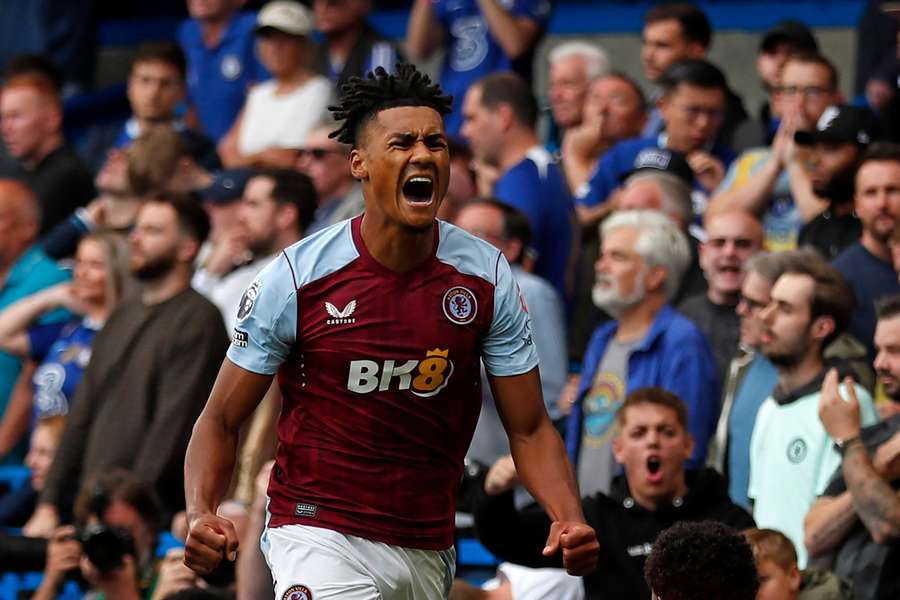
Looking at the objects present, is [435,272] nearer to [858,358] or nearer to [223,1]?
[858,358]

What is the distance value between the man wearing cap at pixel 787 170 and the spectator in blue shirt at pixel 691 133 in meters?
0.17

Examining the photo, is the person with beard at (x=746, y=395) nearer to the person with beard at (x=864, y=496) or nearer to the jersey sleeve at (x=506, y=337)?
the person with beard at (x=864, y=496)

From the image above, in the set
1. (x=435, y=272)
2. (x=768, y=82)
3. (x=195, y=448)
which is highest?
(x=768, y=82)

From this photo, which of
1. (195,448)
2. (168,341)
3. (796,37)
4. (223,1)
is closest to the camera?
(195,448)

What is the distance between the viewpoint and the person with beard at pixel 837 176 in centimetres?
925

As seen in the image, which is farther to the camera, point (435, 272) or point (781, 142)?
point (781, 142)

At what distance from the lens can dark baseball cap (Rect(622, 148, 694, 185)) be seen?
10320 mm

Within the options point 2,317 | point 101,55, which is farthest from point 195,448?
point 101,55

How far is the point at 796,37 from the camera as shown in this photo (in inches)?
432

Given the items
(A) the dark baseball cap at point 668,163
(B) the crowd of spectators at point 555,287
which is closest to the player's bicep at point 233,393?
(B) the crowd of spectators at point 555,287

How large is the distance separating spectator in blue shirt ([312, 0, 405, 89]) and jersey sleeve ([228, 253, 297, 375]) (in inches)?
269

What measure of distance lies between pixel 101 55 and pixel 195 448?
12024 mm

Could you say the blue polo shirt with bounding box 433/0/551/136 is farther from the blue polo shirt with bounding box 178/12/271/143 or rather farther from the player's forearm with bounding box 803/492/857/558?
the player's forearm with bounding box 803/492/857/558

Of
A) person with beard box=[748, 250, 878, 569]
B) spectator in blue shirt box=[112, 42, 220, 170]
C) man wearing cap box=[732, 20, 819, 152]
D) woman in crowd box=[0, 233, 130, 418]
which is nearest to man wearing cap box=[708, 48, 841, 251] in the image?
man wearing cap box=[732, 20, 819, 152]
